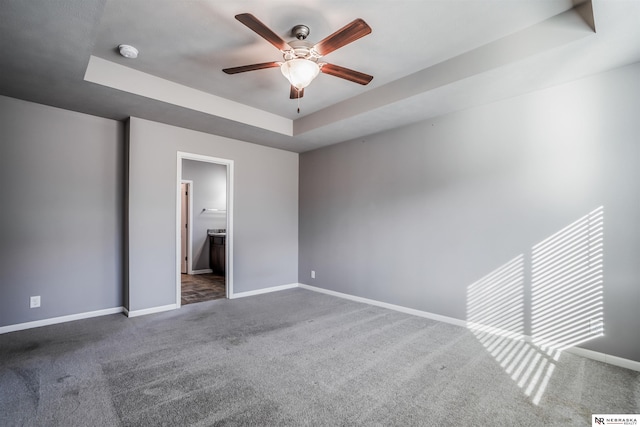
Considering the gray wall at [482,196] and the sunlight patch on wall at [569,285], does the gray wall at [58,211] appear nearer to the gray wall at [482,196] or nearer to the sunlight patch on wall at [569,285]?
the gray wall at [482,196]

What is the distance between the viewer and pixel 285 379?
2338 millimetres

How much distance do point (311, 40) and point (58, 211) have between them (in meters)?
3.42

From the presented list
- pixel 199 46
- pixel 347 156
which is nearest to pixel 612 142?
pixel 347 156

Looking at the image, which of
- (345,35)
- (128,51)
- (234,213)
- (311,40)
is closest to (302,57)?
(311,40)

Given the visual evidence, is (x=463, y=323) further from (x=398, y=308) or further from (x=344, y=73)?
(x=344, y=73)

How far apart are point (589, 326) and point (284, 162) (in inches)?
180

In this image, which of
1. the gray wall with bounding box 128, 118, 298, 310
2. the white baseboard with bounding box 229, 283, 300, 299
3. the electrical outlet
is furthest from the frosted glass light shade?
the electrical outlet

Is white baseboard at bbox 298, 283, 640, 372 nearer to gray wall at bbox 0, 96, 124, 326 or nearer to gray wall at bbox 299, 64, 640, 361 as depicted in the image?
gray wall at bbox 299, 64, 640, 361

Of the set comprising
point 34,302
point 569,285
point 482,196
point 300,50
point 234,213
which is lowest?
point 34,302

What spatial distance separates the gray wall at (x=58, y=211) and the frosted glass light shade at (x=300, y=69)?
283 cm

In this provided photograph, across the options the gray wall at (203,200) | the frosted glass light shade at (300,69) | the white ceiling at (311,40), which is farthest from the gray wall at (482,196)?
the gray wall at (203,200)

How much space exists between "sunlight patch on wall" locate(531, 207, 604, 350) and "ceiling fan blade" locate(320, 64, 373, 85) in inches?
91.4

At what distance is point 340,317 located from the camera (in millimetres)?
3855

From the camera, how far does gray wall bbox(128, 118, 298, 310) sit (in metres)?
3.92
